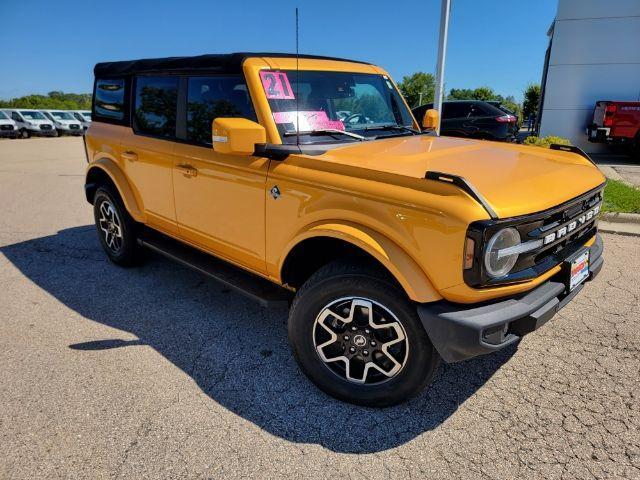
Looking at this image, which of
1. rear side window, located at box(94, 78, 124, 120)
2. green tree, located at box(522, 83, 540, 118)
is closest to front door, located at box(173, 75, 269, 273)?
rear side window, located at box(94, 78, 124, 120)

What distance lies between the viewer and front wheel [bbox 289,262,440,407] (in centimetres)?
236

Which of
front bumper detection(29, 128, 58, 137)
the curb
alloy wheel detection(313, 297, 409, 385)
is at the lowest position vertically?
front bumper detection(29, 128, 58, 137)

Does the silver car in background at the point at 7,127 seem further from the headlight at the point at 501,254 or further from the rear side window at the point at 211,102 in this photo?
the headlight at the point at 501,254

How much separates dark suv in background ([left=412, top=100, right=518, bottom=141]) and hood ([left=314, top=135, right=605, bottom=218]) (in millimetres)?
9207

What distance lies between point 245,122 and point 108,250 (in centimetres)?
290

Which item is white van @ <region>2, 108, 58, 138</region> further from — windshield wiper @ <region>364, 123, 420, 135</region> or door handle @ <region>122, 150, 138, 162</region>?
windshield wiper @ <region>364, 123, 420, 135</region>

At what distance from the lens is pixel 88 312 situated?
3.76 meters

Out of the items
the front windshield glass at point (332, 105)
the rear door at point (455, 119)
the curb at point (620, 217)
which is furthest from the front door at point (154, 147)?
the rear door at point (455, 119)

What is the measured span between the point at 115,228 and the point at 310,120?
264 cm

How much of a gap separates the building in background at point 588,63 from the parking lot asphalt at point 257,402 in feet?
43.8

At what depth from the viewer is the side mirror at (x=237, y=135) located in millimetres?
2569

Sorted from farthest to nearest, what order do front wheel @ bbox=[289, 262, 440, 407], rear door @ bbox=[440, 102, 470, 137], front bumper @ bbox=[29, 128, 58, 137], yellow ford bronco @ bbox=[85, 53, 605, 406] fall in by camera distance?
front bumper @ bbox=[29, 128, 58, 137], rear door @ bbox=[440, 102, 470, 137], front wheel @ bbox=[289, 262, 440, 407], yellow ford bronco @ bbox=[85, 53, 605, 406]

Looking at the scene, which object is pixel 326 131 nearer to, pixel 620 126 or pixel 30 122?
pixel 620 126

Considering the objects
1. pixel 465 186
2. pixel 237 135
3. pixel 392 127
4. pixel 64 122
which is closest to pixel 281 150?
pixel 237 135
